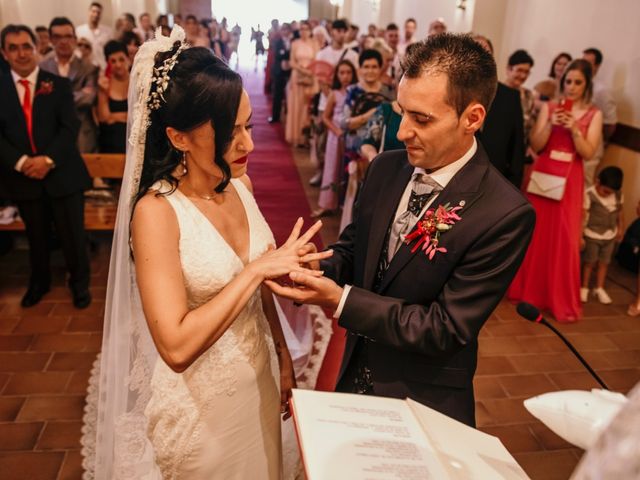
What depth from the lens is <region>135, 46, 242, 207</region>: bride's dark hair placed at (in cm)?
162

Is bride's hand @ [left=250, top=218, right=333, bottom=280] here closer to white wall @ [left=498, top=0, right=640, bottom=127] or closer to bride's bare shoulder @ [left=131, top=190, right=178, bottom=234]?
bride's bare shoulder @ [left=131, top=190, right=178, bottom=234]

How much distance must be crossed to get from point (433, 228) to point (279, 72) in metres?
10.6

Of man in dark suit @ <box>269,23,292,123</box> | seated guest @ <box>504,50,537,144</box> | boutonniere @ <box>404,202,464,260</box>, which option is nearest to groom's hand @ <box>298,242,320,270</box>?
boutonniere @ <box>404,202,464,260</box>

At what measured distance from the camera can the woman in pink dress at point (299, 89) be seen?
32.4 ft

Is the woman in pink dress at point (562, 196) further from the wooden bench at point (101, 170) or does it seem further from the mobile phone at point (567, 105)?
the wooden bench at point (101, 170)

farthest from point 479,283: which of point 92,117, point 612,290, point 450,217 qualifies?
point 92,117

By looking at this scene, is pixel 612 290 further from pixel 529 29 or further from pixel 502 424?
Answer: pixel 529 29

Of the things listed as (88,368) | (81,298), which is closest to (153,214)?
(88,368)

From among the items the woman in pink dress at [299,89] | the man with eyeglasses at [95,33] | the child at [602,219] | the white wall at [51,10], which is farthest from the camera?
the woman in pink dress at [299,89]

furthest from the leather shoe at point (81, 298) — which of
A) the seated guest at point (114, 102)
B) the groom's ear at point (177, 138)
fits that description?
the groom's ear at point (177, 138)

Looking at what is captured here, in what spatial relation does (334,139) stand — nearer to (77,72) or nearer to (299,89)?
(77,72)

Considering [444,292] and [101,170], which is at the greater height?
[444,292]

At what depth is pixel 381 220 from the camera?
179 cm

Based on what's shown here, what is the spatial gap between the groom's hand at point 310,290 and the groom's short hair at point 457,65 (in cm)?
63
